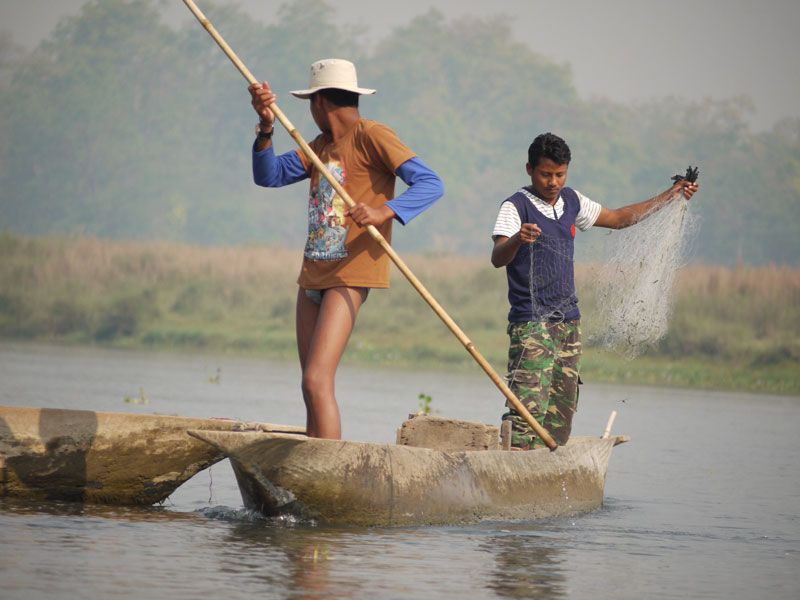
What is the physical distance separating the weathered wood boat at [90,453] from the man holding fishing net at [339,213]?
2.73 feet

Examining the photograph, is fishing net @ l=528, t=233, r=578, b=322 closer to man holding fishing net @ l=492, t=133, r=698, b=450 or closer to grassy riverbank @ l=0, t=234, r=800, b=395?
man holding fishing net @ l=492, t=133, r=698, b=450

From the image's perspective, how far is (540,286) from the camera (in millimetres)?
6891

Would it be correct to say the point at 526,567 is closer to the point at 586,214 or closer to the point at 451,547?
the point at 451,547

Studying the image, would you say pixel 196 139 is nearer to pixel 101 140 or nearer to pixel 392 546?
pixel 101 140

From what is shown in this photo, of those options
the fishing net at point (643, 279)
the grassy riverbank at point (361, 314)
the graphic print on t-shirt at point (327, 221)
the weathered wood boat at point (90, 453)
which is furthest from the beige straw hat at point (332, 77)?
the grassy riverbank at point (361, 314)

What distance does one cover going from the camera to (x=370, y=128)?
20.3 feet

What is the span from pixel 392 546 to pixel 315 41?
5742 cm

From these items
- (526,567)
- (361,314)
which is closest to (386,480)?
(526,567)

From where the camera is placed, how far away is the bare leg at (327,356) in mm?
5980

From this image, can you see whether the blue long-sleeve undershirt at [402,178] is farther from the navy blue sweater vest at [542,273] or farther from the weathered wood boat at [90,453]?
the weathered wood boat at [90,453]

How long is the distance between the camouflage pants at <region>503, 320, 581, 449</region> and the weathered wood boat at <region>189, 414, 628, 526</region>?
0.96ft

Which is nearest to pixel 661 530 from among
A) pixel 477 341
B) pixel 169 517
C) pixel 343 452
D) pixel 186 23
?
pixel 343 452

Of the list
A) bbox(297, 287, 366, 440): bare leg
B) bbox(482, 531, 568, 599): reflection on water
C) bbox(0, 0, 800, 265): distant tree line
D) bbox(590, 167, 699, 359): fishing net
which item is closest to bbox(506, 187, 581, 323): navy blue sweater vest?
bbox(590, 167, 699, 359): fishing net

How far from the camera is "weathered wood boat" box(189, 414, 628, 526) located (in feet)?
18.9
